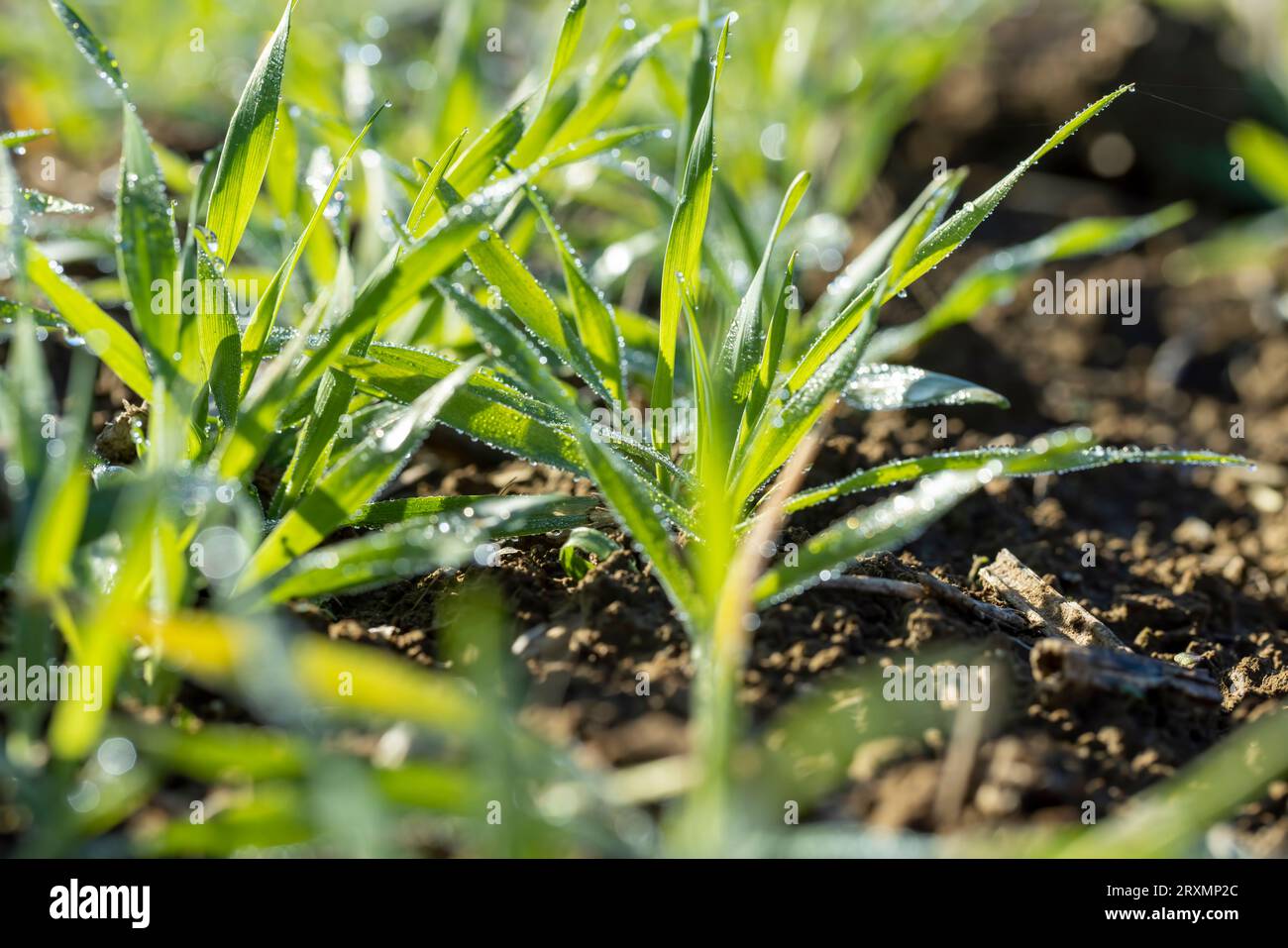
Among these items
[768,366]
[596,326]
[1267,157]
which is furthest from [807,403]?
[1267,157]

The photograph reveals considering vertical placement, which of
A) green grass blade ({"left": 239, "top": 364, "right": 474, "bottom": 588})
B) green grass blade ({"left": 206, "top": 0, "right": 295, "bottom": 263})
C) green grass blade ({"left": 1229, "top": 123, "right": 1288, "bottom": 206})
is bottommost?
green grass blade ({"left": 239, "top": 364, "right": 474, "bottom": 588})

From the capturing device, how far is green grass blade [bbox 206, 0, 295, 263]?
55.7 inches

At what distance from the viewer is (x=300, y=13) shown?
2871 mm

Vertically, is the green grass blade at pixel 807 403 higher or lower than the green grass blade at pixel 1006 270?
lower

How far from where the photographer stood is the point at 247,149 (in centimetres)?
142

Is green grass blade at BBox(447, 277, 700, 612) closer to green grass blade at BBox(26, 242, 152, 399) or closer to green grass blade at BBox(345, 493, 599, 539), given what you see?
green grass blade at BBox(345, 493, 599, 539)

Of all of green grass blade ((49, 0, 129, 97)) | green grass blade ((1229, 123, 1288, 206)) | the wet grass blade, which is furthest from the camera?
green grass blade ((1229, 123, 1288, 206))

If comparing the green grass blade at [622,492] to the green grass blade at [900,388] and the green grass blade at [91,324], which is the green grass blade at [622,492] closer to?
the green grass blade at [91,324]

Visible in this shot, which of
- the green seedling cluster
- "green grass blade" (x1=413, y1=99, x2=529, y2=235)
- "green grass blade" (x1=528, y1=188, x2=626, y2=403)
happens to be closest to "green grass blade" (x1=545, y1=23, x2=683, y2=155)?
the green seedling cluster

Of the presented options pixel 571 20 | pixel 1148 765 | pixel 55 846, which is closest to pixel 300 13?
pixel 571 20

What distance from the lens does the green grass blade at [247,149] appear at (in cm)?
141

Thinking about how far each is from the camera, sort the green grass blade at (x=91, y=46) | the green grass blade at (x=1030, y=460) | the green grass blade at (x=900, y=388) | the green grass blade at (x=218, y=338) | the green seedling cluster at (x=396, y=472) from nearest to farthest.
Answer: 1. the green seedling cluster at (x=396, y=472)
2. the green grass blade at (x=1030, y=460)
3. the green grass blade at (x=218, y=338)
4. the green grass blade at (x=91, y=46)
5. the green grass blade at (x=900, y=388)

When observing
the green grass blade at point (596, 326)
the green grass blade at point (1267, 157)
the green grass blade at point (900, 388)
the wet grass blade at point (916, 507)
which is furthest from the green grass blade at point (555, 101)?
the green grass blade at point (1267, 157)
